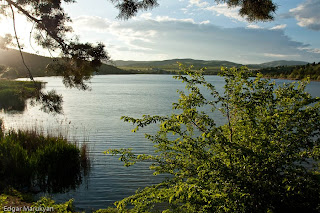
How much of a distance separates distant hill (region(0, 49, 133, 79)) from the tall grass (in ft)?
11.5

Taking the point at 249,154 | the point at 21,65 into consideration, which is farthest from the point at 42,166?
the point at 249,154

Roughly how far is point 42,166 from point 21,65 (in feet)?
17.7

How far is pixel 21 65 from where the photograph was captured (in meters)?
13.9

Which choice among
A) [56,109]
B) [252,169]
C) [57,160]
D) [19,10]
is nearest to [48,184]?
[57,160]

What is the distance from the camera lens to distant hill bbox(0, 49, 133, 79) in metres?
12.2

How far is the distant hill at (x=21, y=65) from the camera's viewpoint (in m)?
12.2

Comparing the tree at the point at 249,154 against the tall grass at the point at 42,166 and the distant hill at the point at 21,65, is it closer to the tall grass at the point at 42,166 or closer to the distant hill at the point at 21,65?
the distant hill at the point at 21,65

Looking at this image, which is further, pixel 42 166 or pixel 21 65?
pixel 21 65

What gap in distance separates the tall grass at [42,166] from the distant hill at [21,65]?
11.5 feet

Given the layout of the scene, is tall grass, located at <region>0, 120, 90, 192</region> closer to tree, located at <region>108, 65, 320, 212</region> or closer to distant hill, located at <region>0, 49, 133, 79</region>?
distant hill, located at <region>0, 49, 133, 79</region>

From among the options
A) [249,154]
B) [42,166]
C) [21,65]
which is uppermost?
[21,65]

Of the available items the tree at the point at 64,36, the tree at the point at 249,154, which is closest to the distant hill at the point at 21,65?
the tree at the point at 64,36

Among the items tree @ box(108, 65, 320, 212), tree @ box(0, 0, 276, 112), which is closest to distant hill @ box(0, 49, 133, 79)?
tree @ box(0, 0, 276, 112)

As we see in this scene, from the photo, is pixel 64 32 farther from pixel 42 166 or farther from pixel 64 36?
pixel 42 166
